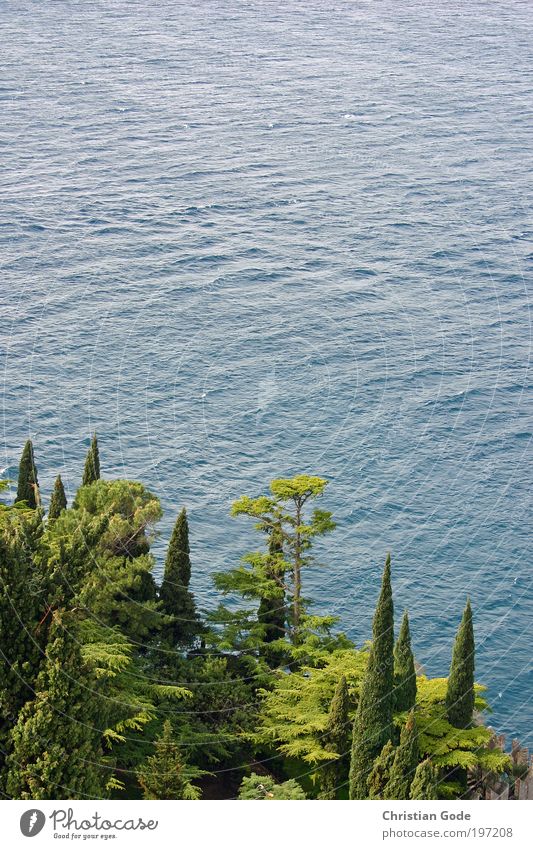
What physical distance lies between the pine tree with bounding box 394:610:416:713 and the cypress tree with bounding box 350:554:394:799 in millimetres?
2867

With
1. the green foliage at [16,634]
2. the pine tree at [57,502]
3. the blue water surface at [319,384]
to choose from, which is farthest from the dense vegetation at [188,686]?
the blue water surface at [319,384]

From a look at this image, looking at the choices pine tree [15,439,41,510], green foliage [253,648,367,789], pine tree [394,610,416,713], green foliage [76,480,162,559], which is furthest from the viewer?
pine tree [15,439,41,510]

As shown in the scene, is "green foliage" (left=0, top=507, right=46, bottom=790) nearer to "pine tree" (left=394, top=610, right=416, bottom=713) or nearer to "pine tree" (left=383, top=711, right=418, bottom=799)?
"pine tree" (left=383, top=711, right=418, bottom=799)

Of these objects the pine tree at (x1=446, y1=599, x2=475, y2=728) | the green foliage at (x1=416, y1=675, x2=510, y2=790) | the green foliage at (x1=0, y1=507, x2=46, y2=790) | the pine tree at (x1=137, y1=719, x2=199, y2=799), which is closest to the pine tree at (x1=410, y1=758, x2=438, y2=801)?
the green foliage at (x1=416, y1=675, x2=510, y2=790)

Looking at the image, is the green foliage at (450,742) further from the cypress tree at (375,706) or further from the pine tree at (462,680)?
the cypress tree at (375,706)

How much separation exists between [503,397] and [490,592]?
39.5m

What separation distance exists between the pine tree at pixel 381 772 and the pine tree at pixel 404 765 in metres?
0.87

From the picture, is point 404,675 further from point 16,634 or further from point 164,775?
point 16,634

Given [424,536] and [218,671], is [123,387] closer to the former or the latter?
[424,536]

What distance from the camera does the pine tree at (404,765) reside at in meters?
62.2

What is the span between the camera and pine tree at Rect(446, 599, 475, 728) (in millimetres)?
68750

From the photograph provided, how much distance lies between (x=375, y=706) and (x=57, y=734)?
1638cm

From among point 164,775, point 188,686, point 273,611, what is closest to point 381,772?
point 164,775

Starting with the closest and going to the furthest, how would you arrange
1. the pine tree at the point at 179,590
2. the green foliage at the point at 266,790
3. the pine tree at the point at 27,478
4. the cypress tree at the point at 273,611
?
the green foliage at the point at 266,790, the pine tree at the point at 179,590, the cypress tree at the point at 273,611, the pine tree at the point at 27,478
